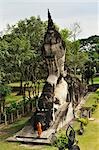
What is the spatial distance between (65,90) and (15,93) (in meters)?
19.3

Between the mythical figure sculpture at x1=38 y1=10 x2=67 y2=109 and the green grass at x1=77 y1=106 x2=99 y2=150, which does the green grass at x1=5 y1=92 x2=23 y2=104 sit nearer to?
the mythical figure sculpture at x1=38 y1=10 x2=67 y2=109

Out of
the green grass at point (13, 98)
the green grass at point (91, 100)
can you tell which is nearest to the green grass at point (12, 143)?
the green grass at point (91, 100)

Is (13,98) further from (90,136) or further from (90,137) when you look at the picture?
(90,137)

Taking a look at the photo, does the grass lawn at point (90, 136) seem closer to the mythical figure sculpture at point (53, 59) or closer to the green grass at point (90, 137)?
the green grass at point (90, 137)

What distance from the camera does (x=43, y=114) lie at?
24391 millimetres

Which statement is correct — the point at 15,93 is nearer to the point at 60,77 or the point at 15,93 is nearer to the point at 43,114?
the point at 60,77

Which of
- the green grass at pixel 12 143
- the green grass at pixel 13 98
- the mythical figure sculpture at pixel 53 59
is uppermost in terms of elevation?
the mythical figure sculpture at pixel 53 59

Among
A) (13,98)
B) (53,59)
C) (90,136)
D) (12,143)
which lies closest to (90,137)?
(90,136)

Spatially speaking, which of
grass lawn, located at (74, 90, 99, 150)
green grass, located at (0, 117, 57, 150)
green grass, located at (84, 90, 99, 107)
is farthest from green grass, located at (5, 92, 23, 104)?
grass lawn, located at (74, 90, 99, 150)

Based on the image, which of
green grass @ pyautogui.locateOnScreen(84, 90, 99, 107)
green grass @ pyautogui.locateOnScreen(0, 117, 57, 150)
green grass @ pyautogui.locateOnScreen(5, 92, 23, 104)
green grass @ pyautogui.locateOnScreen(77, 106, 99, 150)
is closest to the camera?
green grass @ pyautogui.locateOnScreen(77, 106, 99, 150)

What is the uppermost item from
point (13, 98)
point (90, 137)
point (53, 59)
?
point (53, 59)

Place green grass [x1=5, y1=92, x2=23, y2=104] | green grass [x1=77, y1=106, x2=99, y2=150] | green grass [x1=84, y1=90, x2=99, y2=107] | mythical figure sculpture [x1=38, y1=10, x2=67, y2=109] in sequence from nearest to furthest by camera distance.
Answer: green grass [x1=77, y1=106, x2=99, y2=150] → mythical figure sculpture [x1=38, y1=10, x2=67, y2=109] → green grass [x1=84, y1=90, x2=99, y2=107] → green grass [x1=5, y1=92, x2=23, y2=104]

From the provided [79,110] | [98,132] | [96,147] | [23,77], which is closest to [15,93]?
[23,77]

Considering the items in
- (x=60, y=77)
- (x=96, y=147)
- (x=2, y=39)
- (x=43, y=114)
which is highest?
(x=2, y=39)
